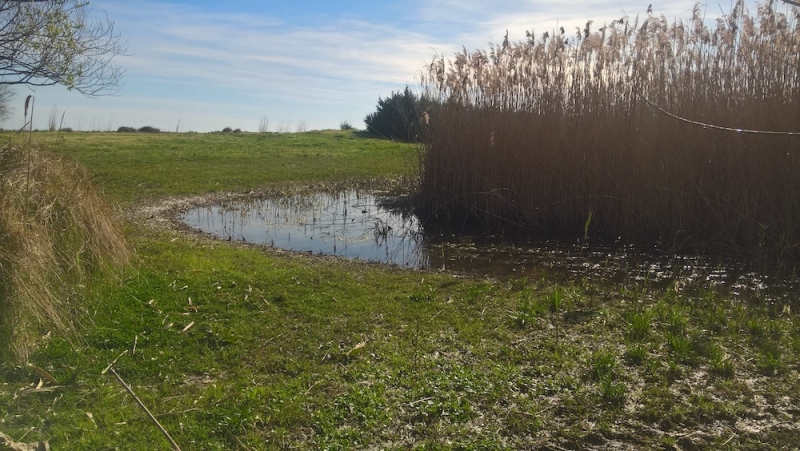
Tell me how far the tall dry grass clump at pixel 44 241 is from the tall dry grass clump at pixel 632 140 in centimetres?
479

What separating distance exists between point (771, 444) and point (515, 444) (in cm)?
117

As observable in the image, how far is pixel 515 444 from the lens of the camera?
2.84 m

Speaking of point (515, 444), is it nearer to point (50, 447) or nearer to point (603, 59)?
point (50, 447)

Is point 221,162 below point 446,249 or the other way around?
the other way around

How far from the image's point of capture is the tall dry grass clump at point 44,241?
11.7 feet

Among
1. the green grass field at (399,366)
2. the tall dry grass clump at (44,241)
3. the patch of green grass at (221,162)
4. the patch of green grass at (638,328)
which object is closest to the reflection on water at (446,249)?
the green grass field at (399,366)

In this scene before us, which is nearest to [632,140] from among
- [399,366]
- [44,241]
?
[399,366]

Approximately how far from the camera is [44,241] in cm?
405

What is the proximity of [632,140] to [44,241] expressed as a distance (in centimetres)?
602

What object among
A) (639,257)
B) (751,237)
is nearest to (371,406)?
(639,257)

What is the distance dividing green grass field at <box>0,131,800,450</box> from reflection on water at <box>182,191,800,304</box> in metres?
0.53

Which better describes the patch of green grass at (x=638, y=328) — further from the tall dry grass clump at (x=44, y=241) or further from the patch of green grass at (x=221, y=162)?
the patch of green grass at (x=221, y=162)

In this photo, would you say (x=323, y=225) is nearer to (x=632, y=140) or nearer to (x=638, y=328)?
(x=632, y=140)

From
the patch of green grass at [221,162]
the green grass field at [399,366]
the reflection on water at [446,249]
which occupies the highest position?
the patch of green grass at [221,162]
